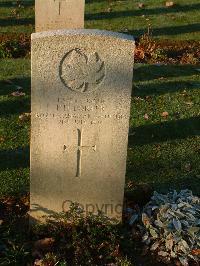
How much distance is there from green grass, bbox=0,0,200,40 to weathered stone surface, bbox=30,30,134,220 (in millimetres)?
7814

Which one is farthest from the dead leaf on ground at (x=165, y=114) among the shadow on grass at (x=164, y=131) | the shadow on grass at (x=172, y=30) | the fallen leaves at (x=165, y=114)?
the shadow on grass at (x=172, y=30)

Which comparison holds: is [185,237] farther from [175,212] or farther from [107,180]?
[107,180]

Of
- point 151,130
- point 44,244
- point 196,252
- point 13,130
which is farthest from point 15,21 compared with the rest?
point 196,252

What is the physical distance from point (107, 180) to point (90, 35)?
1.67 m

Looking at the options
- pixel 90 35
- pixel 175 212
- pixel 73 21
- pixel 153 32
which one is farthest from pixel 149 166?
pixel 153 32

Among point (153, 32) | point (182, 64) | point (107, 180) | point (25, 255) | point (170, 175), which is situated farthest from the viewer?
point (153, 32)

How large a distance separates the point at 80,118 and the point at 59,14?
17.1 ft

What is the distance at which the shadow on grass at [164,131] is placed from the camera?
772cm

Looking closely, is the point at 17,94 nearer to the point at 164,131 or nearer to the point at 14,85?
the point at 14,85

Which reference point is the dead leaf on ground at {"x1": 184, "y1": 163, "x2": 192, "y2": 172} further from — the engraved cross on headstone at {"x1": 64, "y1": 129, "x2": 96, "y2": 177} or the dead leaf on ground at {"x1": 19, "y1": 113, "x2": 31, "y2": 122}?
the dead leaf on ground at {"x1": 19, "y1": 113, "x2": 31, "y2": 122}

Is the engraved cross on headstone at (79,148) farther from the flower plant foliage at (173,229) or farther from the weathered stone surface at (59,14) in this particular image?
the weathered stone surface at (59,14)

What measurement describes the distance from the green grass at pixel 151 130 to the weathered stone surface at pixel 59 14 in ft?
3.03

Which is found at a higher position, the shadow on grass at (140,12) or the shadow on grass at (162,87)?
the shadow on grass at (140,12)

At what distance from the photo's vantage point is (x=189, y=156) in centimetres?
734
